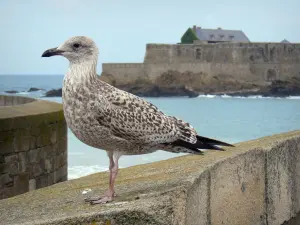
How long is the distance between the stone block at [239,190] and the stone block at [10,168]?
4.05 m

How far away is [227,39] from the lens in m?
62.0

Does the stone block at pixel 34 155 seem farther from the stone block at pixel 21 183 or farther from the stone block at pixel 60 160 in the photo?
the stone block at pixel 60 160

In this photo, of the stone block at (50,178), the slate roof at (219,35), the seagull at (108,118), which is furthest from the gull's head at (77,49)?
the slate roof at (219,35)

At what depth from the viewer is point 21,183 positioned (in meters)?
6.64

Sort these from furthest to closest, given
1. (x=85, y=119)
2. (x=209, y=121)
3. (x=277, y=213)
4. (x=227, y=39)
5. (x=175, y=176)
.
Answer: (x=227, y=39)
(x=209, y=121)
(x=277, y=213)
(x=175, y=176)
(x=85, y=119)

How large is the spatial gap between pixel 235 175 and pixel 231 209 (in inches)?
6.8

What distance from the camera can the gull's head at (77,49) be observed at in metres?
2.71

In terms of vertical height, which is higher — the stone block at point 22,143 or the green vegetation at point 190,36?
the green vegetation at point 190,36

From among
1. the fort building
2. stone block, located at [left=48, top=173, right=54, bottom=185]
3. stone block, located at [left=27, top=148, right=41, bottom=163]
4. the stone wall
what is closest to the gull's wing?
the stone wall

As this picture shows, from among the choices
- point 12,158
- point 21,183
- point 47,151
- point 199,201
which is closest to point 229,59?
point 47,151

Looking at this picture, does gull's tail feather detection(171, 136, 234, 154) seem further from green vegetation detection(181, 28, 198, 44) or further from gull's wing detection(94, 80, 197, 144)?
green vegetation detection(181, 28, 198, 44)

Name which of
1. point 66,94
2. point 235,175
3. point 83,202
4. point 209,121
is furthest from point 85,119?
point 209,121

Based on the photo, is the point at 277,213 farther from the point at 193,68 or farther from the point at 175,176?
the point at 193,68

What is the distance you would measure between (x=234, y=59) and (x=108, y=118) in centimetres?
5297
